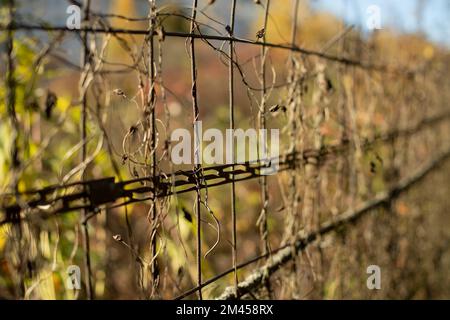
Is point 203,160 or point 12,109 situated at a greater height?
point 12,109

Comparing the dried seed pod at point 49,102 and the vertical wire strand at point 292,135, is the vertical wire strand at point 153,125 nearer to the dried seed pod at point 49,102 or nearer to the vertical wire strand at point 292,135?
the dried seed pod at point 49,102

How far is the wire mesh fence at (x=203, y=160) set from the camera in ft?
3.54

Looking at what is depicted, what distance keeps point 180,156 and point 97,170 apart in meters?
2.02

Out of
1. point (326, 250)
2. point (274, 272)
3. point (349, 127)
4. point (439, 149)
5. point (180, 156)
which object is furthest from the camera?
point (439, 149)

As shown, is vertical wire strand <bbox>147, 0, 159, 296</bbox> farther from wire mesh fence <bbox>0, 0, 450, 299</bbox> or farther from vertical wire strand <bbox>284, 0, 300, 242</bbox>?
vertical wire strand <bbox>284, 0, 300, 242</bbox>

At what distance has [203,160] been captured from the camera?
2164 mm

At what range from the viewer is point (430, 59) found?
385cm

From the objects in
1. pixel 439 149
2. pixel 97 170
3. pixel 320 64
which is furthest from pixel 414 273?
pixel 97 170

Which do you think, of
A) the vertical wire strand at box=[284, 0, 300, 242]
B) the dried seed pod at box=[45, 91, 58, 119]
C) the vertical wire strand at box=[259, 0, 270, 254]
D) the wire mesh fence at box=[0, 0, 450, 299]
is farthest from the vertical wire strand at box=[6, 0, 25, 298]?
the vertical wire strand at box=[284, 0, 300, 242]

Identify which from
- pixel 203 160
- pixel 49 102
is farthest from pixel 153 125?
pixel 203 160

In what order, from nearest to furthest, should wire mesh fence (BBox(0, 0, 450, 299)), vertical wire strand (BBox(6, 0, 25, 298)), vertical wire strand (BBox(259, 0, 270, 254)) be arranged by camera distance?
vertical wire strand (BBox(6, 0, 25, 298))
wire mesh fence (BBox(0, 0, 450, 299))
vertical wire strand (BBox(259, 0, 270, 254))

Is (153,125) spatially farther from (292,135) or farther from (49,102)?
(292,135)

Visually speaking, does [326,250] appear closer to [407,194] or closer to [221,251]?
[407,194]

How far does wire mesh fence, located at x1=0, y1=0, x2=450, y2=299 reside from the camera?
1.08 meters
